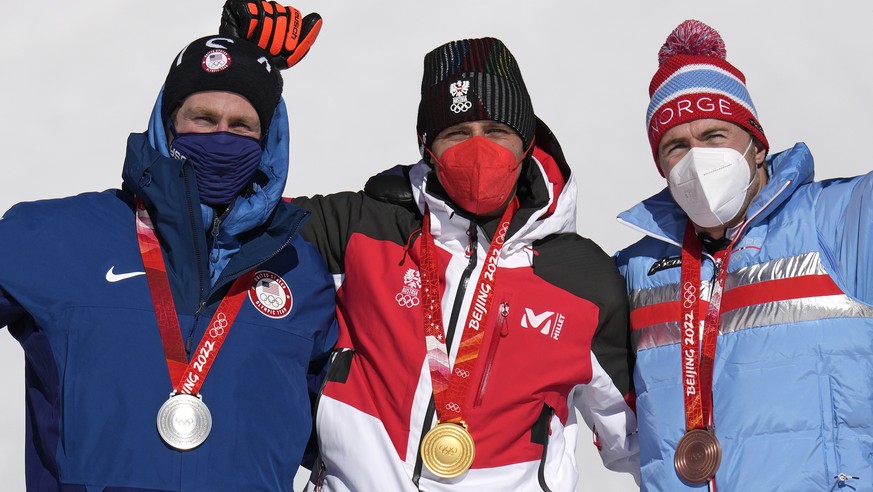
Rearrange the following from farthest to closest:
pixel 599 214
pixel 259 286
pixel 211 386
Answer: pixel 599 214, pixel 259 286, pixel 211 386

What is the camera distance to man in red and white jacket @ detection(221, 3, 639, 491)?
419 centimetres

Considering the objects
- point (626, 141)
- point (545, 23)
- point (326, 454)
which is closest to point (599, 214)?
point (626, 141)

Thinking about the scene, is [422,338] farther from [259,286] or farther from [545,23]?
[545,23]

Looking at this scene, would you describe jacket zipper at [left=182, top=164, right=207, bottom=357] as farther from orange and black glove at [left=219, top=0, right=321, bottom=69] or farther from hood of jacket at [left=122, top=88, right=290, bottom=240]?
orange and black glove at [left=219, top=0, right=321, bottom=69]

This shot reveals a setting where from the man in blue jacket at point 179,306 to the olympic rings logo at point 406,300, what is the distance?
25cm

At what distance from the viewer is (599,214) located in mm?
8141

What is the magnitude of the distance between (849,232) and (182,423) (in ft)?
6.65

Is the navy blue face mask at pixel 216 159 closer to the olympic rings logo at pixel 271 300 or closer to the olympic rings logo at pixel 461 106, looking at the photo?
the olympic rings logo at pixel 271 300

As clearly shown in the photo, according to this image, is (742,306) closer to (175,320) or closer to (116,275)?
(175,320)

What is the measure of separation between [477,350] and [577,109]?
4753 millimetres

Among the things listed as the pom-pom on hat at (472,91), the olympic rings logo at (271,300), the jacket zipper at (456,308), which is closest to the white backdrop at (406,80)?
the pom-pom on hat at (472,91)

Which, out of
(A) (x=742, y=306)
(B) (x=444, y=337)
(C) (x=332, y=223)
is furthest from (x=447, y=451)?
(A) (x=742, y=306)

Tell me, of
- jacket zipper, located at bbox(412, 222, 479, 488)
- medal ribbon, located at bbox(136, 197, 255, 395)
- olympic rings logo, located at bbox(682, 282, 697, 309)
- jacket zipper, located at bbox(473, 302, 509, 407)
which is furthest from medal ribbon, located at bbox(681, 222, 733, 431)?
medal ribbon, located at bbox(136, 197, 255, 395)

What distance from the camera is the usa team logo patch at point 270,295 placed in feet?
13.2
